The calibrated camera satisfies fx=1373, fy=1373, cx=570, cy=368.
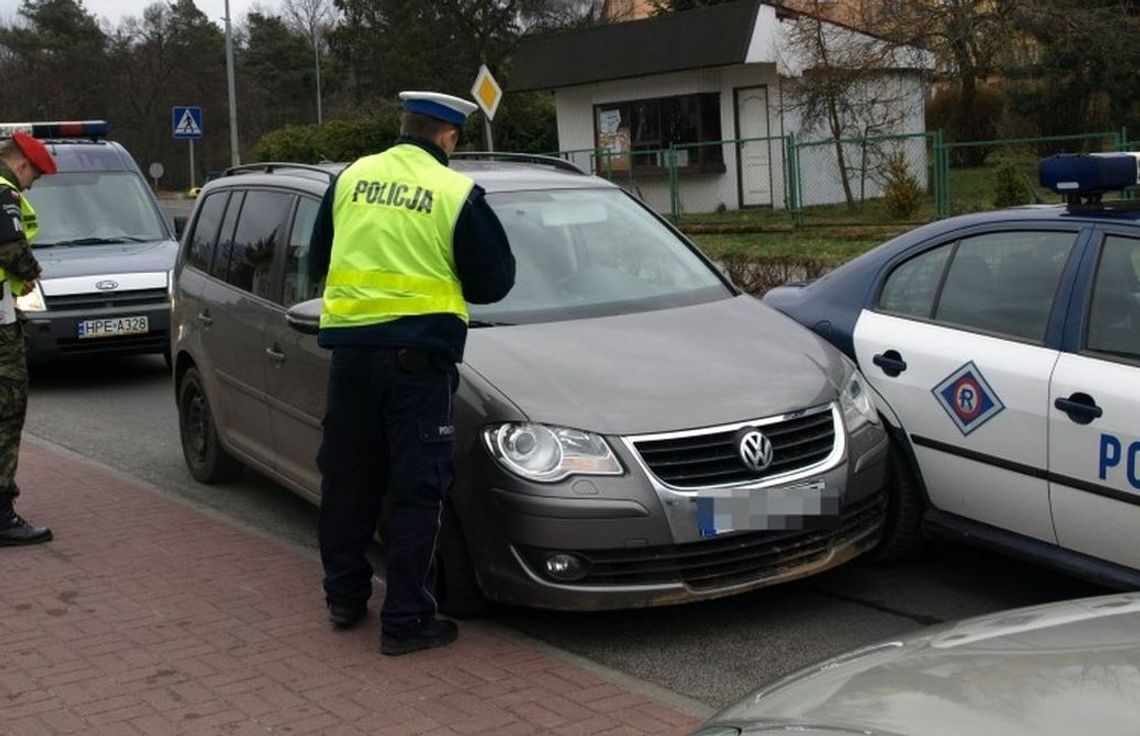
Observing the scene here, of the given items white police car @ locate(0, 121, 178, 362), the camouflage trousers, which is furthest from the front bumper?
white police car @ locate(0, 121, 178, 362)

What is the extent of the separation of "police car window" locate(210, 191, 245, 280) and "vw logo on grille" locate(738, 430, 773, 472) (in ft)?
11.1

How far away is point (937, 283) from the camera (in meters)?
5.53

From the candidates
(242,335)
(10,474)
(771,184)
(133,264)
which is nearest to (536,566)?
(242,335)

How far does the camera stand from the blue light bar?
5.04 m

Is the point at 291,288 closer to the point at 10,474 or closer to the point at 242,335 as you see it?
the point at 242,335

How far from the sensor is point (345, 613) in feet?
16.8

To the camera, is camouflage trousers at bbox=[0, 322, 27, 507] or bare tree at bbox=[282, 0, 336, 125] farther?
bare tree at bbox=[282, 0, 336, 125]

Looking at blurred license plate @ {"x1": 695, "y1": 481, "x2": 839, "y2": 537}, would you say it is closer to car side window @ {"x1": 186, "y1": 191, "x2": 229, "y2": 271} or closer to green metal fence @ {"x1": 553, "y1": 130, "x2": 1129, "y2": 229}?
car side window @ {"x1": 186, "y1": 191, "x2": 229, "y2": 271}

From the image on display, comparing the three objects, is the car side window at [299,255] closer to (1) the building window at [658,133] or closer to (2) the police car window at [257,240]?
(2) the police car window at [257,240]

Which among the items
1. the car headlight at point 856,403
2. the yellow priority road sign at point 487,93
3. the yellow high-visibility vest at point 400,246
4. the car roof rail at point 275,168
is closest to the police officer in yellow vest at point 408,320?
the yellow high-visibility vest at point 400,246

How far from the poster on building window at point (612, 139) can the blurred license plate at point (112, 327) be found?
18486 millimetres

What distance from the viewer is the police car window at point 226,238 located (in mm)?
7172

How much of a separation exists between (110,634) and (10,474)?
1.64 meters

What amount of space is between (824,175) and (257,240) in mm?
19816
